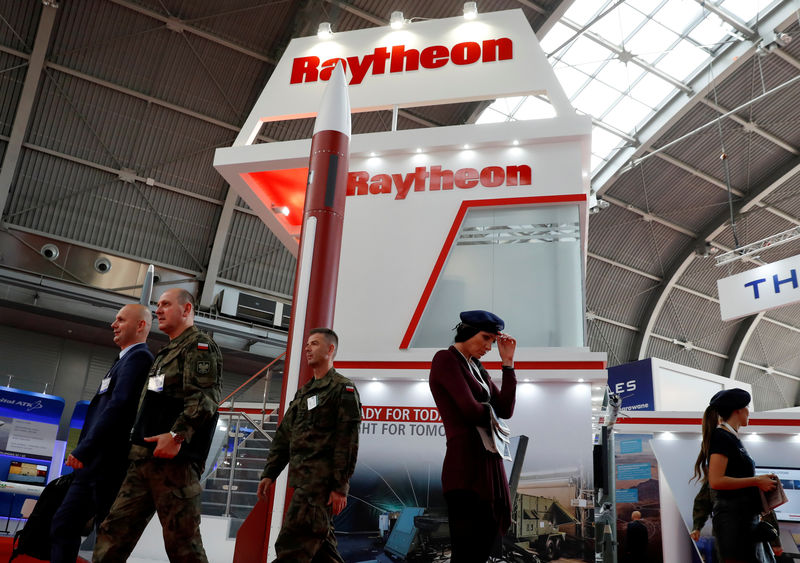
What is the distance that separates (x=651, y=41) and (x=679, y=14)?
0.94 meters

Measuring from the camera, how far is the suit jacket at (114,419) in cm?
396

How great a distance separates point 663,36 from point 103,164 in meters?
16.3

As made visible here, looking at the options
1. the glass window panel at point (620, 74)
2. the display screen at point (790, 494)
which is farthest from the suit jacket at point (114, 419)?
the glass window panel at point (620, 74)

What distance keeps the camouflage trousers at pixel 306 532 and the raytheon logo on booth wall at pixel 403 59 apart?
24.2 ft

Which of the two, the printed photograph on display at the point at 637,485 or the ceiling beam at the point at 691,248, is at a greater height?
the ceiling beam at the point at 691,248

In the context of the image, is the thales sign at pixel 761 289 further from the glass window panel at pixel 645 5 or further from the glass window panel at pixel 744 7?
the glass window panel at pixel 645 5

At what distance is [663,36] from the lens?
18.8 m

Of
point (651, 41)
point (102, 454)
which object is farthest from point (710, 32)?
point (102, 454)

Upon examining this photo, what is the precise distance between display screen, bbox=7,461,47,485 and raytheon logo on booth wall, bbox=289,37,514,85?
9.48 metres

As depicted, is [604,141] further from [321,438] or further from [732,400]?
[321,438]

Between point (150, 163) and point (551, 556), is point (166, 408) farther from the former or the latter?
point (150, 163)

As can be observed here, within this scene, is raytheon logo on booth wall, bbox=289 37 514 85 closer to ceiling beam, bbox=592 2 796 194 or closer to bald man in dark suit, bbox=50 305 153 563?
bald man in dark suit, bbox=50 305 153 563

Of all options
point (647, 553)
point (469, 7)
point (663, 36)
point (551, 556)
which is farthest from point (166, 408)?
point (663, 36)

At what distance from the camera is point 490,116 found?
20.7m
